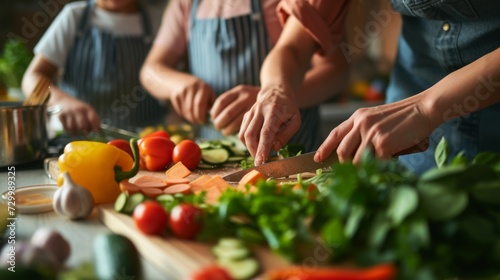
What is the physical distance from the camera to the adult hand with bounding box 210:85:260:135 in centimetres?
156

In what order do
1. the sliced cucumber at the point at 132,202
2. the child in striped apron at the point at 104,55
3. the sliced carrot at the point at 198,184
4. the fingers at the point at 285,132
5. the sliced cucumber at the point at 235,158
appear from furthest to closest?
the child in striped apron at the point at 104,55 < the sliced cucumber at the point at 235,158 < the fingers at the point at 285,132 < the sliced carrot at the point at 198,184 < the sliced cucumber at the point at 132,202

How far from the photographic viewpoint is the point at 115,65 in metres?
2.46

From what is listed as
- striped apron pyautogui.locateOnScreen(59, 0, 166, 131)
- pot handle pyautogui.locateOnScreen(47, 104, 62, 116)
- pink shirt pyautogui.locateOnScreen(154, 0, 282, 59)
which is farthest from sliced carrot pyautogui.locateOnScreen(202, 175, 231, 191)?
striped apron pyautogui.locateOnScreen(59, 0, 166, 131)

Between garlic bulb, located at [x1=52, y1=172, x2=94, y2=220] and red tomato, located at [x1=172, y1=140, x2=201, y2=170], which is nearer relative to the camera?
garlic bulb, located at [x1=52, y1=172, x2=94, y2=220]

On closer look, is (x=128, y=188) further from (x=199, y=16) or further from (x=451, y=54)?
(x=199, y=16)

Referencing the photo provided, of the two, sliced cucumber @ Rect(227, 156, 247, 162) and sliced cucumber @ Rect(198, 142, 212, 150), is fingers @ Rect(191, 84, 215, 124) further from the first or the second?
sliced cucumber @ Rect(227, 156, 247, 162)

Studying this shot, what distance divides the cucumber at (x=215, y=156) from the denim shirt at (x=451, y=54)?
1.83 ft

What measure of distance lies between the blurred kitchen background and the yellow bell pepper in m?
1.57

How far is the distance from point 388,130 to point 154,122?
5.46 feet

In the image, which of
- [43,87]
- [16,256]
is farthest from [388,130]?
[43,87]

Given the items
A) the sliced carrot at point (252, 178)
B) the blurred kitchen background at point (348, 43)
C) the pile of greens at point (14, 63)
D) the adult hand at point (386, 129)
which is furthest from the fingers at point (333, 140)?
the pile of greens at point (14, 63)

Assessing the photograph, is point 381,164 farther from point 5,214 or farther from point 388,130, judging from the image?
point 5,214

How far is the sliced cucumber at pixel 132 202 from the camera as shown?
3.26 ft

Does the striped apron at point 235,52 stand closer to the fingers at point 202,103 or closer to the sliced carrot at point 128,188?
the fingers at point 202,103
